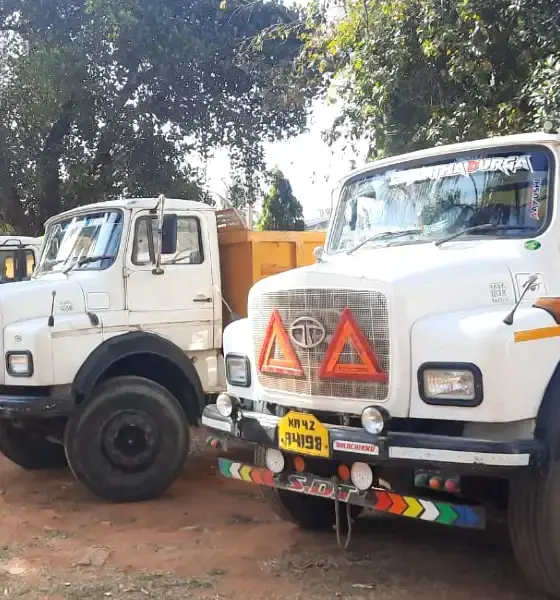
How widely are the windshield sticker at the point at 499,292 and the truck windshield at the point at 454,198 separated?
42 cm

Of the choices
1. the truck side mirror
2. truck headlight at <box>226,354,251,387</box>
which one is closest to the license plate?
truck headlight at <box>226,354,251,387</box>

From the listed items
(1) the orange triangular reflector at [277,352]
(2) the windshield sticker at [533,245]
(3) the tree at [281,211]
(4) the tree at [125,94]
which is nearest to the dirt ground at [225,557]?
(1) the orange triangular reflector at [277,352]

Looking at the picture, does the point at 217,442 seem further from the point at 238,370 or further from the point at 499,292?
the point at 499,292

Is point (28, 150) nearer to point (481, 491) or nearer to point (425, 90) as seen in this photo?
point (425, 90)

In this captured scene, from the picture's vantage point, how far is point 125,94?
15328 millimetres

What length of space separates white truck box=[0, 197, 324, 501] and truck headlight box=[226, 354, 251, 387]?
178 centimetres

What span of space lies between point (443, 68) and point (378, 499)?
21.9 ft

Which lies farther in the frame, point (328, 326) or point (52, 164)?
point (52, 164)

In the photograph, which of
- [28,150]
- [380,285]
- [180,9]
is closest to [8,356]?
[380,285]

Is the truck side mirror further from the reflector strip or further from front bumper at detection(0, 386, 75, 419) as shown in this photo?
the reflector strip

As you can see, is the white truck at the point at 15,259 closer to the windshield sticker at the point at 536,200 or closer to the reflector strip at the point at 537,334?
the windshield sticker at the point at 536,200

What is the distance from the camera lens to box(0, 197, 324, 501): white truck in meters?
6.43

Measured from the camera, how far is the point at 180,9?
15.3 m

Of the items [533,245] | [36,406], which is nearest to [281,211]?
[36,406]
